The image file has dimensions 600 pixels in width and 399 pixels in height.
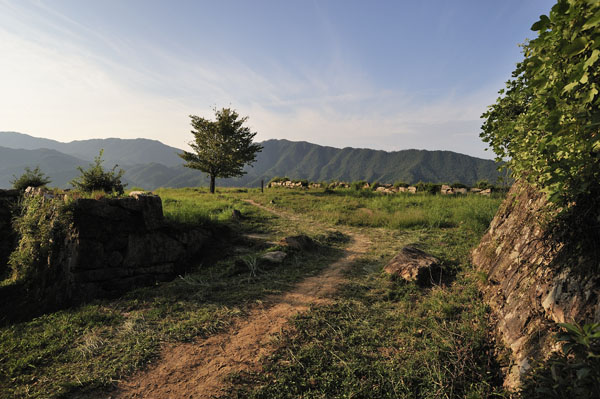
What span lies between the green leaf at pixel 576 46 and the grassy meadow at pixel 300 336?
3.51 meters

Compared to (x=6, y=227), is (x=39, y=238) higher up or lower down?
higher up

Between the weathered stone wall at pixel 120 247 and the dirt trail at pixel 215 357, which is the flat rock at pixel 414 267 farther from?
the weathered stone wall at pixel 120 247

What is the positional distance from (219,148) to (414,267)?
91.6 ft

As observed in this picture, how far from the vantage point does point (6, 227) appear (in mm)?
8984

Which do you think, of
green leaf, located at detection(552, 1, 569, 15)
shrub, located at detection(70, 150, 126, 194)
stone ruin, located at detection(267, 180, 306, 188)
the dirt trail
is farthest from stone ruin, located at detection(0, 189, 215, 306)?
stone ruin, located at detection(267, 180, 306, 188)

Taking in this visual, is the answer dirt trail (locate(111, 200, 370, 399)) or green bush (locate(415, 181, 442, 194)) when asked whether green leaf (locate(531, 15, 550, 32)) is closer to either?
dirt trail (locate(111, 200, 370, 399))

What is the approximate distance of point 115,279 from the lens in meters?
6.88

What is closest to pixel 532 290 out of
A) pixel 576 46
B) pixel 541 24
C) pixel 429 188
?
pixel 576 46

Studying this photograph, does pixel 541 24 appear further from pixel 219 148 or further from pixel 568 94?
pixel 219 148

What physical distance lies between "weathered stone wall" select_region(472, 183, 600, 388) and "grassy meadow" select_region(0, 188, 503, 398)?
1.14 ft

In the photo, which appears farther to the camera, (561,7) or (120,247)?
(120,247)

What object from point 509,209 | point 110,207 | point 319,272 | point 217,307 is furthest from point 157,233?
point 509,209

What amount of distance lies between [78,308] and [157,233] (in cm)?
273

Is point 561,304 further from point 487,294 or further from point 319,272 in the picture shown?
point 319,272
